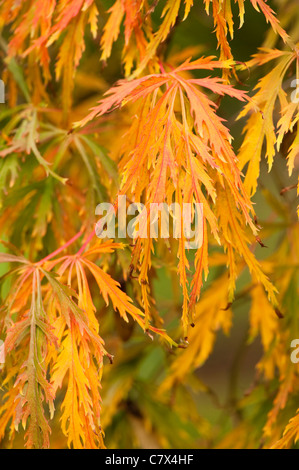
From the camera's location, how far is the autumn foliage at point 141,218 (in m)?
0.63

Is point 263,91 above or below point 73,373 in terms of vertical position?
above

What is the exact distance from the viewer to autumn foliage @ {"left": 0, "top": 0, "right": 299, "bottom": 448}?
63cm

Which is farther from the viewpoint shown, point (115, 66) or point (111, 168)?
point (115, 66)

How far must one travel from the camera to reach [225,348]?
2.71 meters

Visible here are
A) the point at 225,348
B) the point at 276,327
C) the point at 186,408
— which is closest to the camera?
the point at 276,327

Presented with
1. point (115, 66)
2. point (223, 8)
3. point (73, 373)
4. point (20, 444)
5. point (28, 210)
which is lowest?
point (20, 444)

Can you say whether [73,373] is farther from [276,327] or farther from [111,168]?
[276,327]

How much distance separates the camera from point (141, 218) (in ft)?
1.98

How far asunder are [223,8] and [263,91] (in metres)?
0.11

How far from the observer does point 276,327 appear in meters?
0.94

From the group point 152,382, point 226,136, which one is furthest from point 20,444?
point 226,136

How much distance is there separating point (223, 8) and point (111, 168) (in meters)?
0.27

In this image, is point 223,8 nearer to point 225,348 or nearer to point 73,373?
point 73,373
